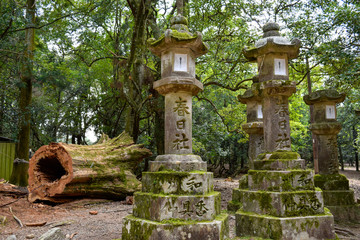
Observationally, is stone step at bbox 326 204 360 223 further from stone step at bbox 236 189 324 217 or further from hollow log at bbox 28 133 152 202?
hollow log at bbox 28 133 152 202

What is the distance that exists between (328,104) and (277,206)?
475 centimetres

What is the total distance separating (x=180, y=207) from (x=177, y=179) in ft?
1.24

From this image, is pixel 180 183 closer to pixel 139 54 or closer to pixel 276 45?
pixel 276 45

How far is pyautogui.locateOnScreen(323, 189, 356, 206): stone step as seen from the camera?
22.8 feet

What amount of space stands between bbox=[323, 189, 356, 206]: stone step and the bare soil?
67 cm

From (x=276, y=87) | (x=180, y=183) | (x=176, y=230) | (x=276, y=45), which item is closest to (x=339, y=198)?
(x=276, y=87)

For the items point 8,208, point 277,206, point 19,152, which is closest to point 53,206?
point 8,208

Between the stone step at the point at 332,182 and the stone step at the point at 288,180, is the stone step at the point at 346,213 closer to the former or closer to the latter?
the stone step at the point at 332,182

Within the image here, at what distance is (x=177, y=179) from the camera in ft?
12.3

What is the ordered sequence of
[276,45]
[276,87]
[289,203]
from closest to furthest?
[289,203] → [276,87] → [276,45]

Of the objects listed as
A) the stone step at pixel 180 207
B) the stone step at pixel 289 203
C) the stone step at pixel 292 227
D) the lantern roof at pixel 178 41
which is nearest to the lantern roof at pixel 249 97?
the lantern roof at pixel 178 41

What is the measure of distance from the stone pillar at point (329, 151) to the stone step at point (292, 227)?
3209mm

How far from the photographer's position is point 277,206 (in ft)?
13.9

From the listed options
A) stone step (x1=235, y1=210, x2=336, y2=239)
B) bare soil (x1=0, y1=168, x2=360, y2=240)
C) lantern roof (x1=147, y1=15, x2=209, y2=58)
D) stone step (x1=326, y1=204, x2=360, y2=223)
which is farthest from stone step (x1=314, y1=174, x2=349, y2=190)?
lantern roof (x1=147, y1=15, x2=209, y2=58)
